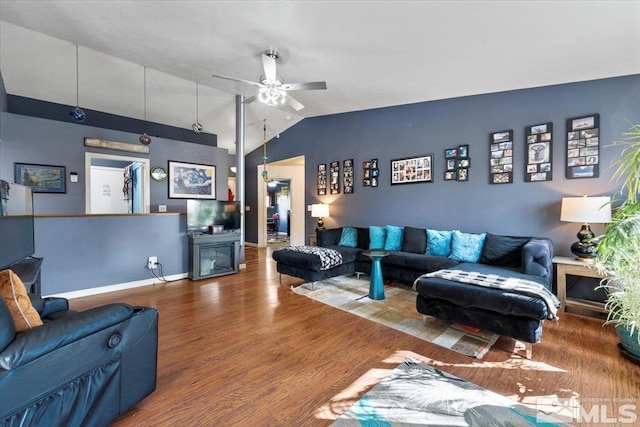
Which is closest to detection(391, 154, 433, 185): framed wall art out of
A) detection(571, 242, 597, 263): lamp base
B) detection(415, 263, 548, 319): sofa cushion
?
detection(571, 242, 597, 263): lamp base

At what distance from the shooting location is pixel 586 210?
2877mm

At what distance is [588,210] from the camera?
9.41 feet

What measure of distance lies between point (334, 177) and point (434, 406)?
15.2ft

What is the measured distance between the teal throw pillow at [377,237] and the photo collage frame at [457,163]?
1.30m

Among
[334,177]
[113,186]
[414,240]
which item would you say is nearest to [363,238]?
[414,240]

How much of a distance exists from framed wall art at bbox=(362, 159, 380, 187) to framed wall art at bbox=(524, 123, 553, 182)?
2.26m

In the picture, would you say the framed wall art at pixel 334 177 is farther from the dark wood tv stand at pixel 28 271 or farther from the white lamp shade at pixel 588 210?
the dark wood tv stand at pixel 28 271

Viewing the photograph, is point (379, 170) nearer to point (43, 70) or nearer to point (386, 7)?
point (386, 7)

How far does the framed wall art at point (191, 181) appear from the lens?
5634 mm

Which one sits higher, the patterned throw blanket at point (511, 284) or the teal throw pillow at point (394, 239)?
the teal throw pillow at point (394, 239)

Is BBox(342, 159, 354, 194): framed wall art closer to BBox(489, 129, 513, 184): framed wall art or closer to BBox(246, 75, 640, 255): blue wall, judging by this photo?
BBox(246, 75, 640, 255): blue wall

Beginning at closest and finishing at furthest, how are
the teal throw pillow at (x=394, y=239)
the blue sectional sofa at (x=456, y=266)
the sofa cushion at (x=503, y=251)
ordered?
the blue sectional sofa at (x=456, y=266)
the sofa cushion at (x=503, y=251)
the teal throw pillow at (x=394, y=239)

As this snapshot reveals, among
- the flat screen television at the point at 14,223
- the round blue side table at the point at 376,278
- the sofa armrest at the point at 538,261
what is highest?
the flat screen television at the point at 14,223

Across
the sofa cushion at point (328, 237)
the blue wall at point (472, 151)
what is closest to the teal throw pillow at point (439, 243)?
the blue wall at point (472, 151)
